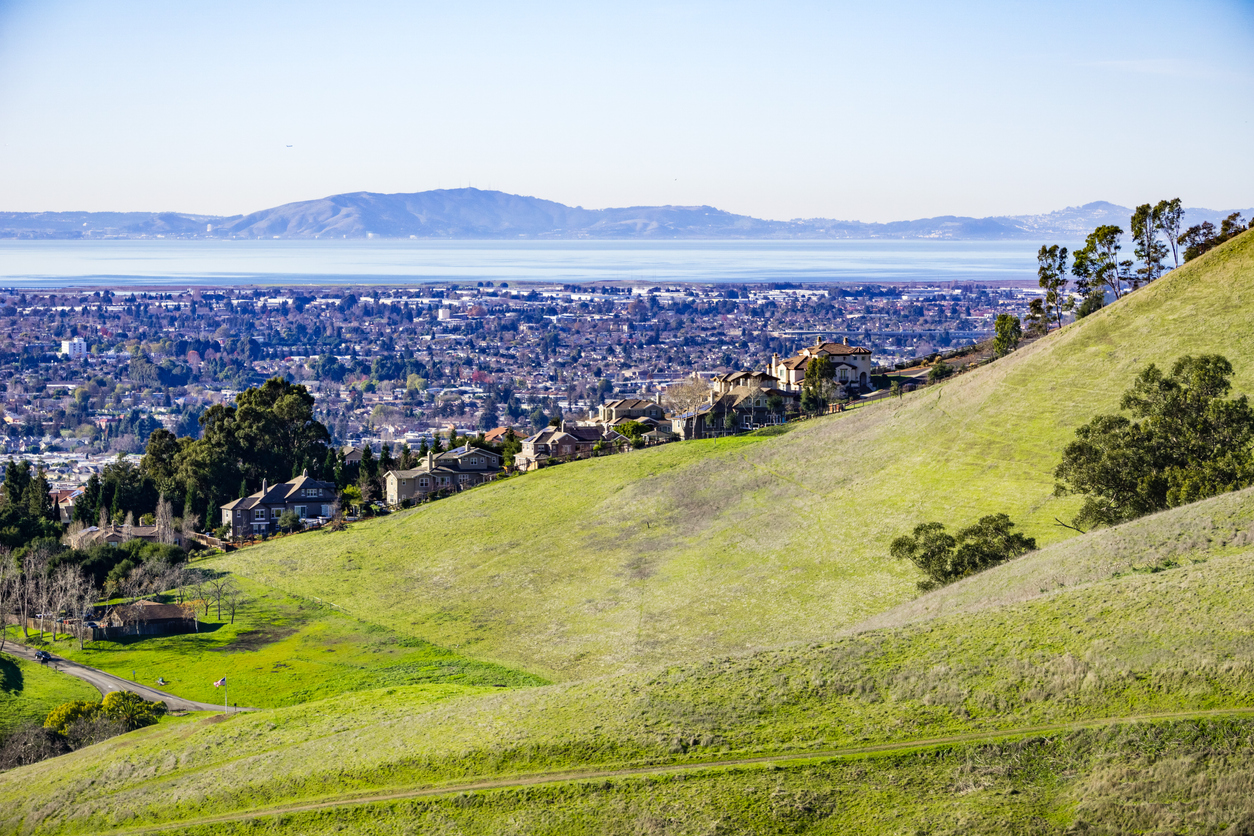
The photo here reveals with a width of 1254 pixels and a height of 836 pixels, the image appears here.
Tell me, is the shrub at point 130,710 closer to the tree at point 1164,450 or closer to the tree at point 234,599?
the tree at point 234,599

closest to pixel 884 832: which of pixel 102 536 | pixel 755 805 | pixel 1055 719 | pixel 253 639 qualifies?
pixel 755 805

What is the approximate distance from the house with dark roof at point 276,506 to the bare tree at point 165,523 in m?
4.38

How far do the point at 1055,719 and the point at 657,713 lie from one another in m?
8.45

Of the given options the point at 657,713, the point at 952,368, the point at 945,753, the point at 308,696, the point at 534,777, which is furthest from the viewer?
the point at 952,368

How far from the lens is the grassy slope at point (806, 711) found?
22188mm

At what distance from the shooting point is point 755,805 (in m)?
21.5

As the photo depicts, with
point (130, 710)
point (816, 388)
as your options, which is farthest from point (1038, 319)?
point (130, 710)

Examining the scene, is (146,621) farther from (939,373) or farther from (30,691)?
(939,373)

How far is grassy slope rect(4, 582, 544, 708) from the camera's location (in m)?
41.1

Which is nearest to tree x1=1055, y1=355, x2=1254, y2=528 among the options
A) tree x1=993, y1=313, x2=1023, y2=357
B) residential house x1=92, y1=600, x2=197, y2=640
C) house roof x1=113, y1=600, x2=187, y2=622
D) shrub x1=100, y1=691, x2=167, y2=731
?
Result: shrub x1=100, y1=691, x2=167, y2=731

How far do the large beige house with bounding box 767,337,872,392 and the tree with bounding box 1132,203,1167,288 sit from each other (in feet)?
73.3

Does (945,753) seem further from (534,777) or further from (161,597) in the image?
(161,597)

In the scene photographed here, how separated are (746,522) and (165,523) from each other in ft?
130

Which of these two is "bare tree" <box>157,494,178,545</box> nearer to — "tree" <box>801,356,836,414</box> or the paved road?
the paved road
